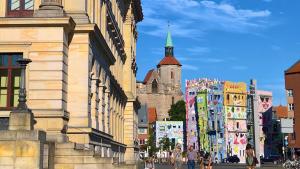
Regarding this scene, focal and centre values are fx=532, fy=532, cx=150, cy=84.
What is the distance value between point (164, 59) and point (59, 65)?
175 m

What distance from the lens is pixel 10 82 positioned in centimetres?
2473

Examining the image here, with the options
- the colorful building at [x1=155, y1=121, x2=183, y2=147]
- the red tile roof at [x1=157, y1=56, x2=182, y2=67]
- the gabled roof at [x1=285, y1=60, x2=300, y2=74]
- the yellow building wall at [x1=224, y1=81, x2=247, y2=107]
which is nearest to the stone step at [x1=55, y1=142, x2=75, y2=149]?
the gabled roof at [x1=285, y1=60, x2=300, y2=74]

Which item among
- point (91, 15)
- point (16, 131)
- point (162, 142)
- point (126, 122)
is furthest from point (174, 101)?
point (16, 131)

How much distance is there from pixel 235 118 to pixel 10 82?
10934 centimetres

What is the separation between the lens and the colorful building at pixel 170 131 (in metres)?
148

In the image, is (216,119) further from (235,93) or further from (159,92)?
(159,92)

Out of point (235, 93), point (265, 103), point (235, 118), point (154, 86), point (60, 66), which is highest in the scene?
point (154, 86)

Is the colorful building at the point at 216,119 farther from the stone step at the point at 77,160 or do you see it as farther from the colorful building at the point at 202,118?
the stone step at the point at 77,160

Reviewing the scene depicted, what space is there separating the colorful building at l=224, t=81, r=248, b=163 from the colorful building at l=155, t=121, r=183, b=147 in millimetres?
21672

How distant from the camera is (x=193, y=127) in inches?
5320

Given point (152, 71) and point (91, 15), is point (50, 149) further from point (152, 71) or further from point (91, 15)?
point (152, 71)

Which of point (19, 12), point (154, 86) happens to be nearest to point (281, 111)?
point (154, 86)

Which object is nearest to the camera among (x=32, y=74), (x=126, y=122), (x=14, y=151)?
(x=14, y=151)

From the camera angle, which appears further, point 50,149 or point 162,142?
point 162,142
